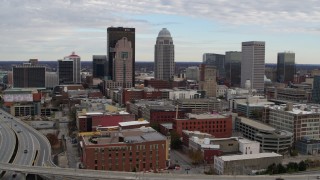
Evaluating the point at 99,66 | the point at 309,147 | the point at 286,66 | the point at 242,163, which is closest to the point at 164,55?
the point at 99,66

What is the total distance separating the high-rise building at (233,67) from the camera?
14440 centimetres

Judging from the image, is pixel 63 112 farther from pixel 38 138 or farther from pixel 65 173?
pixel 65 173

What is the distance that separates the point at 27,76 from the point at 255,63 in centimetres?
6224

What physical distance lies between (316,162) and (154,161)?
54.5 feet

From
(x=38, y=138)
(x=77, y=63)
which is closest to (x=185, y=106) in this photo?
(x=38, y=138)

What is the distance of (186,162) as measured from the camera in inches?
1813

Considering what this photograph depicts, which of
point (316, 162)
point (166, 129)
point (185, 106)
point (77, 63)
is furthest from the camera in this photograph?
point (77, 63)

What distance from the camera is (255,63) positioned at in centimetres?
11975

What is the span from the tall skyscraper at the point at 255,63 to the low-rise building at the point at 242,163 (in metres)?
78.4

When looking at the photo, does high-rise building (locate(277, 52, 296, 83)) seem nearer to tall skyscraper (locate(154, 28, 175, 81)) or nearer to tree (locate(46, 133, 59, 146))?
tall skyscraper (locate(154, 28, 175, 81))

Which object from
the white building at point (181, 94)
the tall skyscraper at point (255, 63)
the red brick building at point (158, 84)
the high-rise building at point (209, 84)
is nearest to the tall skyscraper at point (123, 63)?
the red brick building at point (158, 84)

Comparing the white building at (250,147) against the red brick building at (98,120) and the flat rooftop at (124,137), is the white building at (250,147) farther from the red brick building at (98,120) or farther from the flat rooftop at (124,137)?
the red brick building at (98,120)

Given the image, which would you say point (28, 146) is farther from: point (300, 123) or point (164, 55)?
point (164, 55)

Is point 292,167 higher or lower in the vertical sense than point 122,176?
lower
